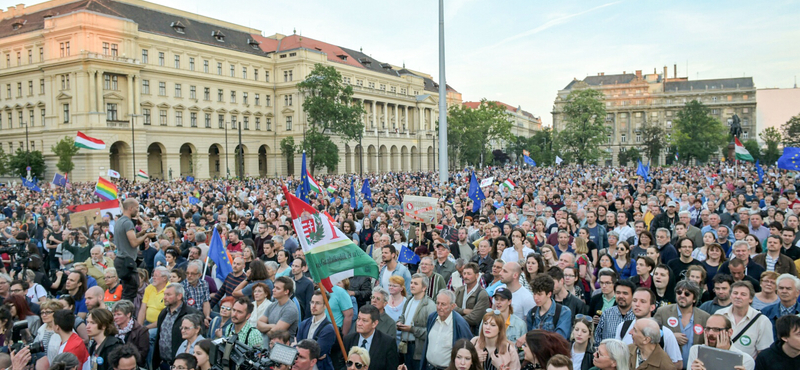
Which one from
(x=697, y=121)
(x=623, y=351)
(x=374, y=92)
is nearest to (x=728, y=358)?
(x=623, y=351)

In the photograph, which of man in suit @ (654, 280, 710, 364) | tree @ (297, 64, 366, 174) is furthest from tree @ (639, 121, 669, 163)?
man in suit @ (654, 280, 710, 364)

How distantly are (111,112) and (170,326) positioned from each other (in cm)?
5279

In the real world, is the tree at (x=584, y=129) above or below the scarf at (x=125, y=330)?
→ above

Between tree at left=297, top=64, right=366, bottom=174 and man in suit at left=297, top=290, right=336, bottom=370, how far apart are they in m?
53.3

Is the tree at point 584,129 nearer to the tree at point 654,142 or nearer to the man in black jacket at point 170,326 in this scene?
the tree at point 654,142

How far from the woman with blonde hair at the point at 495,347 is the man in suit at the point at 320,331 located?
1.67 metres

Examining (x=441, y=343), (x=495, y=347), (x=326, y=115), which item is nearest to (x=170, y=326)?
(x=441, y=343)

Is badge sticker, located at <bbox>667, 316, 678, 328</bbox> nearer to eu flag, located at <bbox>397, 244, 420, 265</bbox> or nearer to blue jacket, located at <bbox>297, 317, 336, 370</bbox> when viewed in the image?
blue jacket, located at <bbox>297, 317, 336, 370</bbox>

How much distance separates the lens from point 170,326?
6609mm

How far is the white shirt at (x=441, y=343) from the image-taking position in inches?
232

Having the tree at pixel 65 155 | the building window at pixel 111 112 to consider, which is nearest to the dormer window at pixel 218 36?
the building window at pixel 111 112

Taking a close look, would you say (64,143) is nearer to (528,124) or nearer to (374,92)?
(374,92)

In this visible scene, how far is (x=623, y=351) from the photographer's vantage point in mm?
4715

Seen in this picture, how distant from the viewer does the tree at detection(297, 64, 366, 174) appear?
60.0 metres
